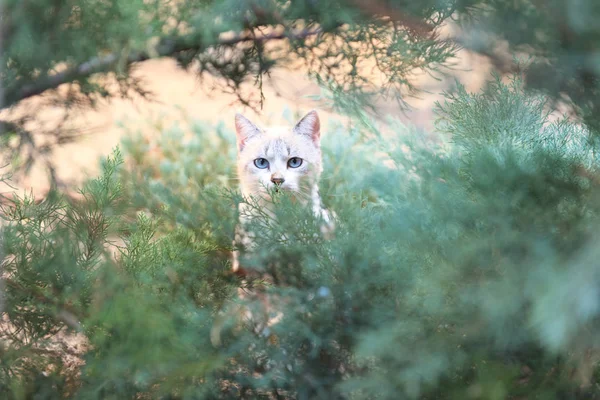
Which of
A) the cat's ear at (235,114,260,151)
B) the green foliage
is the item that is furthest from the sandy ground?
the green foliage

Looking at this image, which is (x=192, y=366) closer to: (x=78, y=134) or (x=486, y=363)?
(x=486, y=363)

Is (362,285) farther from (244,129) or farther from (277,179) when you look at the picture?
(244,129)

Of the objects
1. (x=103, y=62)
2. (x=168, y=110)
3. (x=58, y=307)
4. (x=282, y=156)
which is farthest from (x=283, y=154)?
(x=168, y=110)

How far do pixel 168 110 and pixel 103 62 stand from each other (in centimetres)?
53

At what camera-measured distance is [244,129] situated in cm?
107

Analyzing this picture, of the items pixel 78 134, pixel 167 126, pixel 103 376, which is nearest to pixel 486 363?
pixel 103 376

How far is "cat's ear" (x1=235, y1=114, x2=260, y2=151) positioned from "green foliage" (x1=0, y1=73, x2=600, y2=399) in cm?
13

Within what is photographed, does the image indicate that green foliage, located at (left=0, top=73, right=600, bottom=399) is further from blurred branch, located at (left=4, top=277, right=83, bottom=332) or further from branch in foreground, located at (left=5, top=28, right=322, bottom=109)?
branch in foreground, located at (left=5, top=28, right=322, bottom=109)

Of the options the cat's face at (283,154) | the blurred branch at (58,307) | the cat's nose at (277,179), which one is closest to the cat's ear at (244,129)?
the cat's face at (283,154)

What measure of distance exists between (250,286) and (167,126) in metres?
0.72

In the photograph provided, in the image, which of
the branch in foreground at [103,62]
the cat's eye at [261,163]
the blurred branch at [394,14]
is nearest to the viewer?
the blurred branch at [394,14]

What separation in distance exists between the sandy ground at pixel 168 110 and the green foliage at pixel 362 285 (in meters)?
0.15

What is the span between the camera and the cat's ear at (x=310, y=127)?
1.03 metres

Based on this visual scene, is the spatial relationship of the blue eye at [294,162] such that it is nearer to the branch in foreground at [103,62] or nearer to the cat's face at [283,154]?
the cat's face at [283,154]
